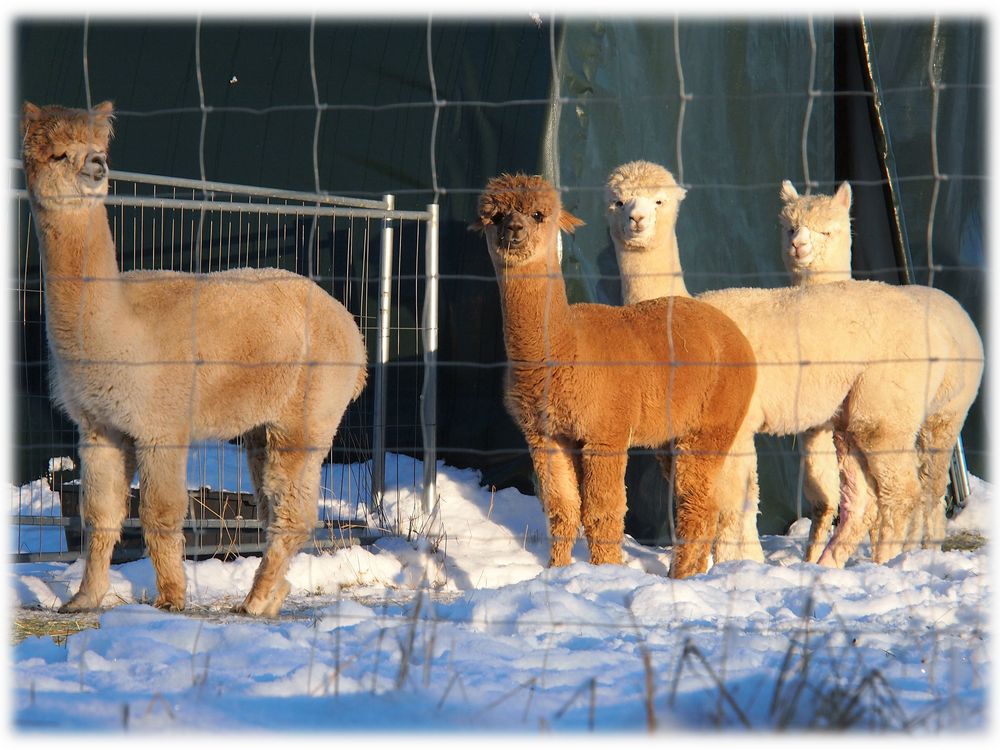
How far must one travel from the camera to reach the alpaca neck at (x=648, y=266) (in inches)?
290

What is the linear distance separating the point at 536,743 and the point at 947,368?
521cm

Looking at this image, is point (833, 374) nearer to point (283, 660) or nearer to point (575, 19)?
point (575, 19)

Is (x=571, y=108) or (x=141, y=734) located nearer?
(x=141, y=734)

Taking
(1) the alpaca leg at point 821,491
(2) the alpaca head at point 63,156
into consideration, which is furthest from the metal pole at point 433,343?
(2) the alpaca head at point 63,156

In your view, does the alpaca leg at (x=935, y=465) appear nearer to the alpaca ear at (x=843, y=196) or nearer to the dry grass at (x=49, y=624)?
the alpaca ear at (x=843, y=196)

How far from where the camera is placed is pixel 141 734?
9.52 feet

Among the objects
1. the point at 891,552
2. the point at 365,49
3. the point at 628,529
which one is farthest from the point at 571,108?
the point at 891,552

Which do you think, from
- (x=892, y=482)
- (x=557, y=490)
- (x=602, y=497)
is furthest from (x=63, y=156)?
(x=892, y=482)

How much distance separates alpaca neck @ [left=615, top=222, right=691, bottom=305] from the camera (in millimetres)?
7359

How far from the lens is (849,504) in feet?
24.8

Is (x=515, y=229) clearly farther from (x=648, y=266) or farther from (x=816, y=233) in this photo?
(x=816, y=233)

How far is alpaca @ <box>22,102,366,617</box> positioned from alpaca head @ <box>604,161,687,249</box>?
1.97m


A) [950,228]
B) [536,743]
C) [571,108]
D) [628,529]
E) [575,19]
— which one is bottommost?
[628,529]

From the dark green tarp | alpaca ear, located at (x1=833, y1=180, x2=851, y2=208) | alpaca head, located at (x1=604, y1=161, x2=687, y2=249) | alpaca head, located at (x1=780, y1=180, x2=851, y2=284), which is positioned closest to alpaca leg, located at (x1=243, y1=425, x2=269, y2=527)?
alpaca head, located at (x1=604, y1=161, x2=687, y2=249)
